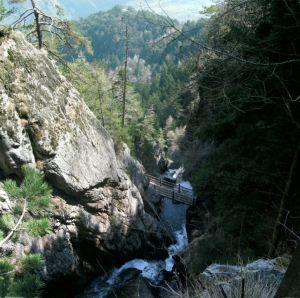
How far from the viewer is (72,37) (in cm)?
1035

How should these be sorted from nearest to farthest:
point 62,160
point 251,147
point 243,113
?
point 243,113 < point 251,147 < point 62,160

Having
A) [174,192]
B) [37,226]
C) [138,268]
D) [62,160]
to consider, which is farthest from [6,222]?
[174,192]

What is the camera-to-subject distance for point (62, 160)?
8250 mm

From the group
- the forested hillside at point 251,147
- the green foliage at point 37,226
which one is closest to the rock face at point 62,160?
the forested hillside at point 251,147

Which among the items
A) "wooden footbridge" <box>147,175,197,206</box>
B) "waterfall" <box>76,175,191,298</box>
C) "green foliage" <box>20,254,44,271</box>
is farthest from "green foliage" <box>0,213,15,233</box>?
"wooden footbridge" <box>147,175,197,206</box>

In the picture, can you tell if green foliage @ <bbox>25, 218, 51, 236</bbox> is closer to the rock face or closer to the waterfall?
the rock face

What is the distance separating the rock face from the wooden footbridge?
221 inches

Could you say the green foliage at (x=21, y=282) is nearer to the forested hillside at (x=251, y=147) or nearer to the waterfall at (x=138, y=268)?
the forested hillside at (x=251, y=147)

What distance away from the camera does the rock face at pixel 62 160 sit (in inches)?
290

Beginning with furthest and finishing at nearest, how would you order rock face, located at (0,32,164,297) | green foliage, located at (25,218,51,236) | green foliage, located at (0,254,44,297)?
rock face, located at (0,32,164,297)
green foliage, located at (25,218,51,236)
green foliage, located at (0,254,44,297)

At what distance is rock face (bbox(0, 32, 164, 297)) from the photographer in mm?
7375

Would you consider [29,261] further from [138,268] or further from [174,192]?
[174,192]

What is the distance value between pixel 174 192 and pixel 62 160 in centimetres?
1024

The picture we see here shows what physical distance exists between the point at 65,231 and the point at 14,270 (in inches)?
235
